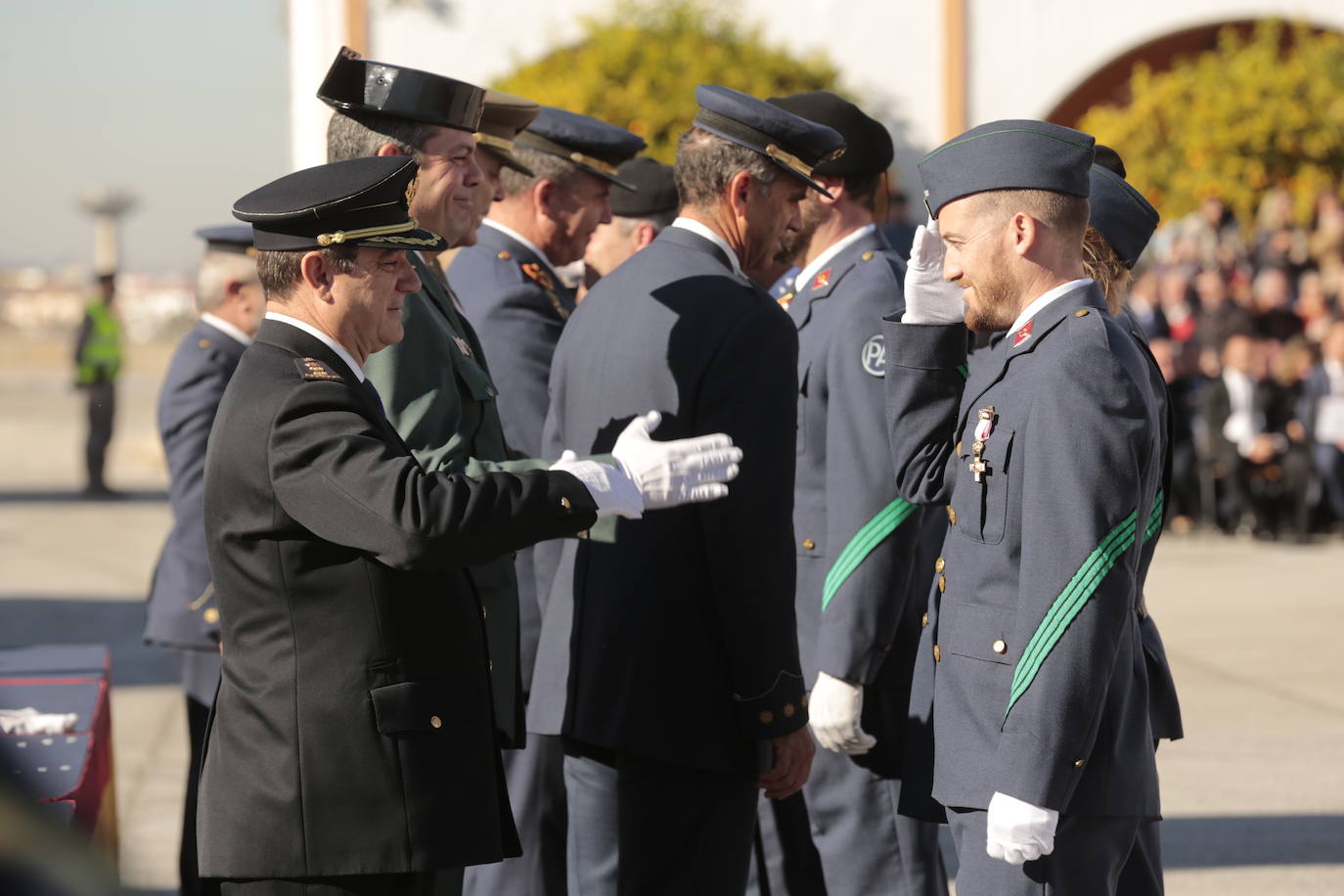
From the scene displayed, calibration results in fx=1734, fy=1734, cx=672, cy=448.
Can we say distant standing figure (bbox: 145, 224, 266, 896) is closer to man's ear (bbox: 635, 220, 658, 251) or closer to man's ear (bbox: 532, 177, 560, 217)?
man's ear (bbox: 532, 177, 560, 217)

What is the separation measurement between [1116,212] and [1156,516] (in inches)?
21.2

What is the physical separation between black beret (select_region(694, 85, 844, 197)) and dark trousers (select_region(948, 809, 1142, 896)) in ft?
4.11

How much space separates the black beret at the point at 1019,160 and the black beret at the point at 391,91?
2.94 ft

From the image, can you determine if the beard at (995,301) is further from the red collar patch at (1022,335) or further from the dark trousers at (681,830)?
the dark trousers at (681,830)

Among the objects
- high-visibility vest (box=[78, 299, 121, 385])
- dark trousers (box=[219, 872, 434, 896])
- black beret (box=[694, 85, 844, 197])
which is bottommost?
high-visibility vest (box=[78, 299, 121, 385])

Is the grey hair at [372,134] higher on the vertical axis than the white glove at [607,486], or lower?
higher

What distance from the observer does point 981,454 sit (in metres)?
2.66

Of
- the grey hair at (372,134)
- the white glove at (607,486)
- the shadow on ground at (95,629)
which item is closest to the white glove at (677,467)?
the white glove at (607,486)

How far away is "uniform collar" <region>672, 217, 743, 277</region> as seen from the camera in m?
3.18

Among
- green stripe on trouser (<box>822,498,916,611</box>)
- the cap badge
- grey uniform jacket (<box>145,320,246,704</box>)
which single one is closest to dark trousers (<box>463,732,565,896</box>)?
green stripe on trouser (<box>822,498,916,611</box>)

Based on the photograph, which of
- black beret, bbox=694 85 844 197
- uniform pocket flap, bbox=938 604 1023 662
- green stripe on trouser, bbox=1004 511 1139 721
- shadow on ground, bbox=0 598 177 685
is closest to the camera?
green stripe on trouser, bbox=1004 511 1139 721

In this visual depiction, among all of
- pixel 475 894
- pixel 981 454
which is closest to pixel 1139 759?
pixel 981 454

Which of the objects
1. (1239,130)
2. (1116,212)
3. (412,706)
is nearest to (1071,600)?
(1116,212)

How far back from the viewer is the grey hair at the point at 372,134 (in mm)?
3053
